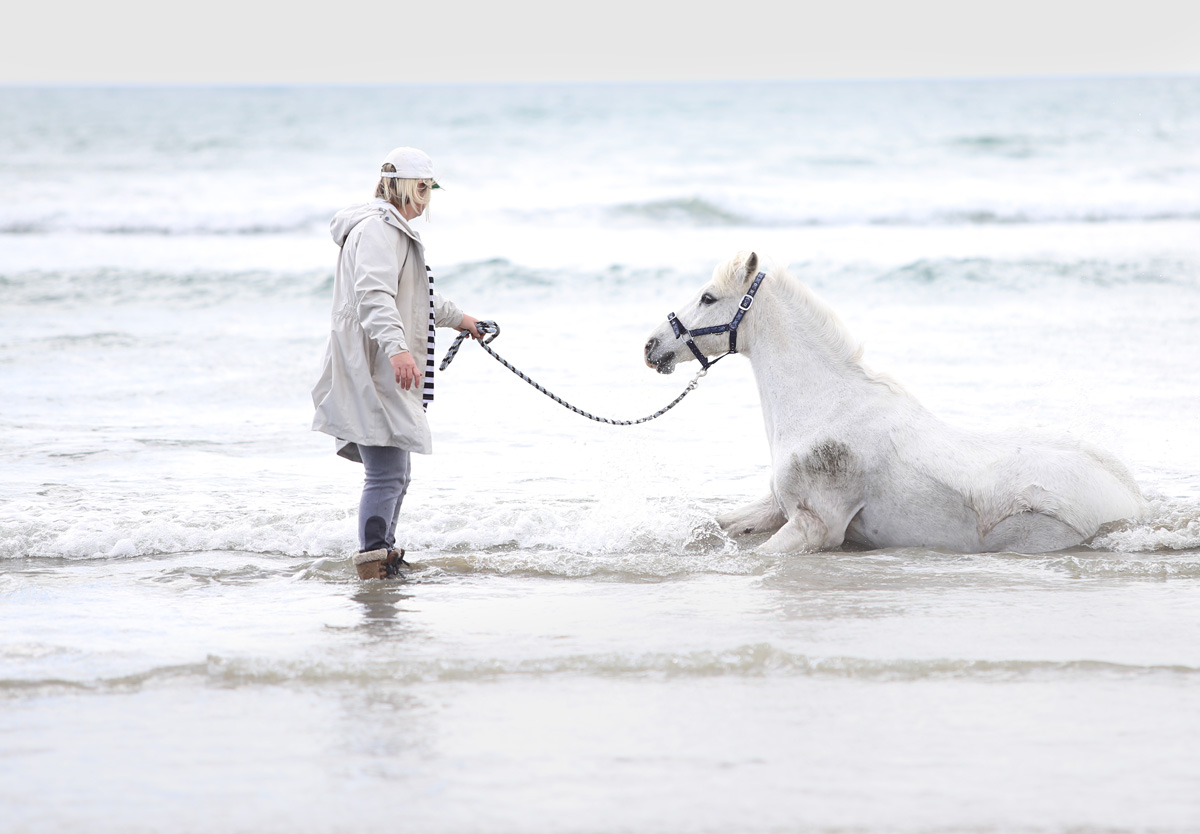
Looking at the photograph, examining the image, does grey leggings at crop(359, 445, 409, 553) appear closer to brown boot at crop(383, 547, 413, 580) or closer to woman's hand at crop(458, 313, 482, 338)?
brown boot at crop(383, 547, 413, 580)

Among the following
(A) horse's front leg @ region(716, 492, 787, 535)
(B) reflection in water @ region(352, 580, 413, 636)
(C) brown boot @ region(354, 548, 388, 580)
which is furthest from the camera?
(A) horse's front leg @ region(716, 492, 787, 535)

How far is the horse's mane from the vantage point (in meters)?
5.62

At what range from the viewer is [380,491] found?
5.16 m

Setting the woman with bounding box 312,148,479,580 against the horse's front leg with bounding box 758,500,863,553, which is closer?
the woman with bounding box 312,148,479,580

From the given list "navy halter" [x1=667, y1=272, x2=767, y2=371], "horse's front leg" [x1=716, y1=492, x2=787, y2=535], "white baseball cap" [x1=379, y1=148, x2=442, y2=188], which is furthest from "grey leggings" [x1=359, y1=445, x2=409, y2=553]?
"horse's front leg" [x1=716, y1=492, x2=787, y2=535]

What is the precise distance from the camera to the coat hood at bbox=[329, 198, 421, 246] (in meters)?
4.94

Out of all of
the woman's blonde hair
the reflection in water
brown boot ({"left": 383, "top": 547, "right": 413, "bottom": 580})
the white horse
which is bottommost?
the reflection in water

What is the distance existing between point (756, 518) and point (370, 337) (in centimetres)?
225

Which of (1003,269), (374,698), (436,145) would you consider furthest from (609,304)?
(436,145)

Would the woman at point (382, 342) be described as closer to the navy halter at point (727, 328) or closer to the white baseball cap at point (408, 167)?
the white baseball cap at point (408, 167)

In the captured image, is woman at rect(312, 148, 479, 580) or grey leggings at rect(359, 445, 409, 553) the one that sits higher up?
woman at rect(312, 148, 479, 580)

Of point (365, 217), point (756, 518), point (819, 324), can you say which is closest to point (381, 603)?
point (365, 217)

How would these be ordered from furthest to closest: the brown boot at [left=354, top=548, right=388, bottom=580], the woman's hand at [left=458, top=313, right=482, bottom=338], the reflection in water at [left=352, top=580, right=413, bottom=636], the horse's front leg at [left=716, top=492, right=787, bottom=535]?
the horse's front leg at [left=716, top=492, right=787, bottom=535], the woman's hand at [left=458, top=313, right=482, bottom=338], the brown boot at [left=354, top=548, right=388, bottom=580], the reflection in water at [left=352, top=580, right=413, bottom=636]

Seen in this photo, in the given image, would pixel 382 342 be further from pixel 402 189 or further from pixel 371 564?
pixel 371 564
